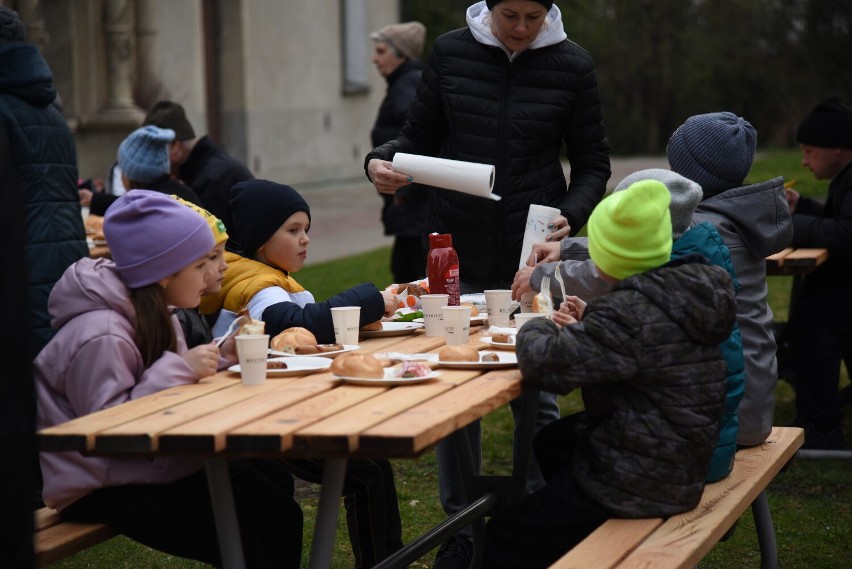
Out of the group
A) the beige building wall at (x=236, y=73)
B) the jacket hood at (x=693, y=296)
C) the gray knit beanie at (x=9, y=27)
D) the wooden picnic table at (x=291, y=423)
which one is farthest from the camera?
the beige building wall at (x=236, y=73)

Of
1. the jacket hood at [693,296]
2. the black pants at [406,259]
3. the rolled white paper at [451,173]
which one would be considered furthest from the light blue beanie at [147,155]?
the jacket hood at [693,296]

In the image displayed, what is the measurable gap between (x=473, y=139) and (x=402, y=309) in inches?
26.8

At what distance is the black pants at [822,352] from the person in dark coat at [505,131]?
1956mm

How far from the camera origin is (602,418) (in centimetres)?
337

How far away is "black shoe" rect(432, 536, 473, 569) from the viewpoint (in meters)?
4.54

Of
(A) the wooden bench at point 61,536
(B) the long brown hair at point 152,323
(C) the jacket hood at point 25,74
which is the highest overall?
(C) the jacket hood at point 25,74

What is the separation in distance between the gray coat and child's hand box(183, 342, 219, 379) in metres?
1.53

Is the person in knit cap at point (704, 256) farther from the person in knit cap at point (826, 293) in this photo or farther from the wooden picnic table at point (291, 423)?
the person in knit cap at point (826, 293)

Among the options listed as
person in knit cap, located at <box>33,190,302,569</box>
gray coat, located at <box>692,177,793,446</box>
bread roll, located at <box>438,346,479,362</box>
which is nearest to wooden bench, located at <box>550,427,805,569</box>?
gray coat, located at <box>692,177,793,446</box>

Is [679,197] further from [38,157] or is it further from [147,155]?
[147,155]

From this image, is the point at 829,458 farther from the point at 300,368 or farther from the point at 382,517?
the point at 300,368

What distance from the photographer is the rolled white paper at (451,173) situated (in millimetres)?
3898

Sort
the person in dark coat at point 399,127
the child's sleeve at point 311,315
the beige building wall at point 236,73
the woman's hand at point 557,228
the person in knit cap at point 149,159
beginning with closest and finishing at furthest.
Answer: the child's sleeve at point 311,315 → the woman's hand at point 557,228 → the person in knit cap at point 149,159 → the person in dark coat at point 399,127 → the beige building wall at point 236,73

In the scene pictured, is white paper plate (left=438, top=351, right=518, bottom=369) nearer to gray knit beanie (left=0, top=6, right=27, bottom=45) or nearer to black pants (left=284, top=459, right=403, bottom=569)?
black pants (left=284, top=459, right=403, bottom=569)
